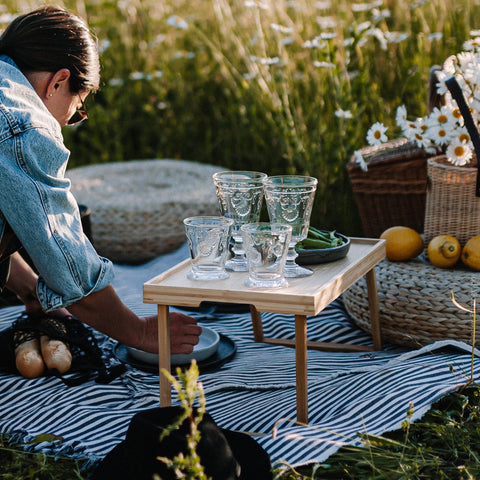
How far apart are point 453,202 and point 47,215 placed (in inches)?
60.7

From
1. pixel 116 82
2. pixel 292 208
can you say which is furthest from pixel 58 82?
pixel 116 82

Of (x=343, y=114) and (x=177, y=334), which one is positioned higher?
(x=343, y=114)

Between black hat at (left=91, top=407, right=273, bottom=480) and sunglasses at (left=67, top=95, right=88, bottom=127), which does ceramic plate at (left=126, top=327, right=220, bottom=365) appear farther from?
sunglasses at (left=67, top=95, right=88, bottom=127)

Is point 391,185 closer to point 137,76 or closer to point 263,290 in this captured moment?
point 263,290

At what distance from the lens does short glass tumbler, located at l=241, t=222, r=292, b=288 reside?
76.9 inches

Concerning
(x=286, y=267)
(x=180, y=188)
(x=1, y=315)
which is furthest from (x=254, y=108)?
(x=286, y=267)

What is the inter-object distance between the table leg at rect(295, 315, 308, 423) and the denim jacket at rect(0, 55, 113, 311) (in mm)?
587

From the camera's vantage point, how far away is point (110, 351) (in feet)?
8.59

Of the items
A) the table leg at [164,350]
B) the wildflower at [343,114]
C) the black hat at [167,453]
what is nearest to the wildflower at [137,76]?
the wildflower at [343,114]

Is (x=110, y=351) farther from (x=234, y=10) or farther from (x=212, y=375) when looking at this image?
(x=234, y=10)

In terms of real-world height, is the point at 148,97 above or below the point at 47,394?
above

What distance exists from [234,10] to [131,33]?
0.90 m

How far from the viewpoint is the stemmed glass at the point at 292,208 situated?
2.11 m

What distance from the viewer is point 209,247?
6.73 feet
